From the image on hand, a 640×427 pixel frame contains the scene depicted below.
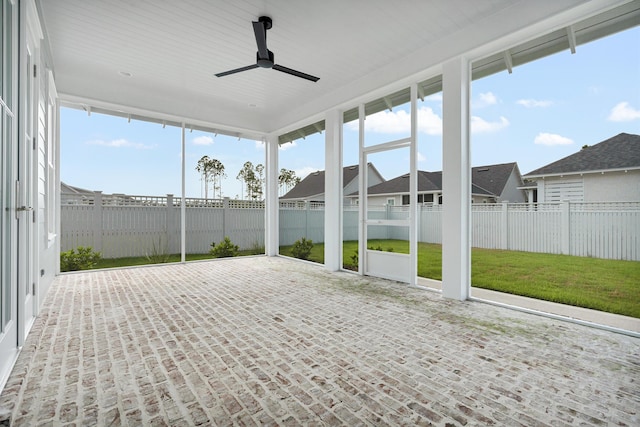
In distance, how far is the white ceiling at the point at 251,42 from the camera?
330 cm

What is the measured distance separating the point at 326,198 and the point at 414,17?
10.8 ft

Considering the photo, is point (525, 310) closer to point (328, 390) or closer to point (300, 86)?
point (328, 390)

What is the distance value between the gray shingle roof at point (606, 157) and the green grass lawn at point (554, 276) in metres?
0.92

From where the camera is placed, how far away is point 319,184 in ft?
21.3

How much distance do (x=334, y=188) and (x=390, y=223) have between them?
4.61 ft

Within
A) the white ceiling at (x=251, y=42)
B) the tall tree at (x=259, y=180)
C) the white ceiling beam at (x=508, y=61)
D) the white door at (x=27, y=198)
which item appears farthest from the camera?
the tall tree at (x=259, y=180)

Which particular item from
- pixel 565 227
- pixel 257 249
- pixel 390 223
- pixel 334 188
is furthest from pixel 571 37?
pixel 257 249

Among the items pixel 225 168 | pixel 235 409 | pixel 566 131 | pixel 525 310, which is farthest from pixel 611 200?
pixel 225 168

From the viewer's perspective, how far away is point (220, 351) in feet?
7.97

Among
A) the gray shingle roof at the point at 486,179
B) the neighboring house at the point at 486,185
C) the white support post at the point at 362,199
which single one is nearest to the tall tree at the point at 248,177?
the white support post at the point at 362,199

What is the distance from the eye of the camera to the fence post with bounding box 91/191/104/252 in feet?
20.0

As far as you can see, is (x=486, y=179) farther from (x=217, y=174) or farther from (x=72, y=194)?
(x=72, y=194)

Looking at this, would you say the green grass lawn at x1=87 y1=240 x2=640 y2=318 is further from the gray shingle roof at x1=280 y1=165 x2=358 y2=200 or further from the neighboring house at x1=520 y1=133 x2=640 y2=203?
the gray shingle roof at x1=280 y1=165 x2=358 y2=200

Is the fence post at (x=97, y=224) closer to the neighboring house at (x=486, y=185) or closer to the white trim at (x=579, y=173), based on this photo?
the neighboring house at (x=486, y=185)
